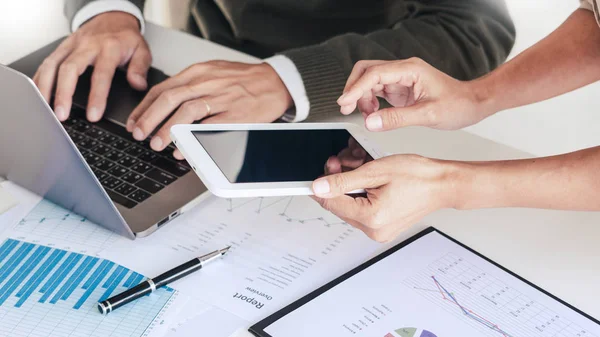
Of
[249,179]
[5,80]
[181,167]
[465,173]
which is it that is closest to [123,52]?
[181,167]

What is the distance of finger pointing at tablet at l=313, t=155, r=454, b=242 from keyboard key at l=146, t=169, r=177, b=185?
10.1 inches

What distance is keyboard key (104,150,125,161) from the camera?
923mm

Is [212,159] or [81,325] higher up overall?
[212,159]

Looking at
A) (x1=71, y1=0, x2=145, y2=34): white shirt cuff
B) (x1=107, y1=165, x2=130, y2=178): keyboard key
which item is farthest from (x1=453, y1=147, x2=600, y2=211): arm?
(x1=71, y1=0, x2=145, y2=34): white shirt cuff

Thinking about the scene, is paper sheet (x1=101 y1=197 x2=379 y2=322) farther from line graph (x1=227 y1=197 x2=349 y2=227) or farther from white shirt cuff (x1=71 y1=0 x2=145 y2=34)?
white shirt cuff (x1=71 y1=0 x2=145 y2=34)

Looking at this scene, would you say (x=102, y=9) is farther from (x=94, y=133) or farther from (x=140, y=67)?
(x=94, y=133)

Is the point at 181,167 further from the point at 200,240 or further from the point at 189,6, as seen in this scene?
the point at 189,6

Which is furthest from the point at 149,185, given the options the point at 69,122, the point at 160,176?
the point at 69,122

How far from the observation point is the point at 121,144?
0.96m

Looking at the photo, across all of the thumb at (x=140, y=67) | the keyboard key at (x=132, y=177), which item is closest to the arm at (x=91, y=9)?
the thumb at (x=140, y=67)

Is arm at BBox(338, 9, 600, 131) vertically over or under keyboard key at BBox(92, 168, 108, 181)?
over

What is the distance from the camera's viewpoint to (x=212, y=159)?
721 millimetres

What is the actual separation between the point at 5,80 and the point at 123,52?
1.51 feet

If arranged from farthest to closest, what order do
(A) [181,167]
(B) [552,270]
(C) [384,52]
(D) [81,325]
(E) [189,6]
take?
(E) [189,6] → (C) [384,52] → (A) [181,167] → (B) [552,270] → (D) [81,325]
